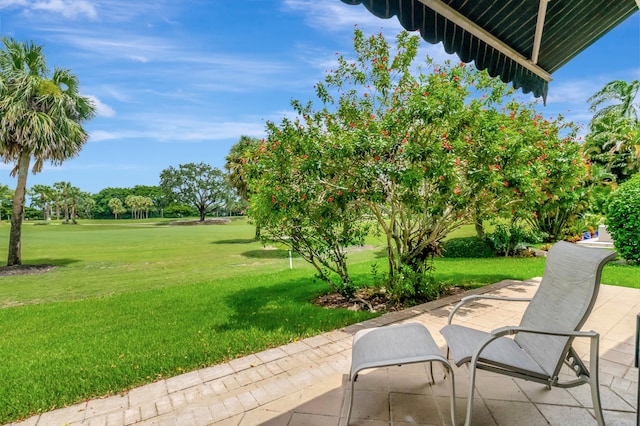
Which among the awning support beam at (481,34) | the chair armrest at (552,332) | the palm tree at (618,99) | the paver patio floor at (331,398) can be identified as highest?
the palm tree at (618,99)

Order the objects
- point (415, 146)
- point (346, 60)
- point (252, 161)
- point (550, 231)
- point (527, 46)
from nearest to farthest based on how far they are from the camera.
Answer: point (527, 46) → point (415, 146) → point (252, 161) → point (346, 60) → point (550, 231)

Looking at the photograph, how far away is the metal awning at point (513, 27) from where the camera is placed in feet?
9.06

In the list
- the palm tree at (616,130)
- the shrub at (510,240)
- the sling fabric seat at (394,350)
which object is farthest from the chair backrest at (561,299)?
the palm tree at (616,130)

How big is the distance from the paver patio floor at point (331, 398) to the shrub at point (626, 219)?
7296mm

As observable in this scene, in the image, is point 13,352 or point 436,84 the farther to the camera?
point 436,84

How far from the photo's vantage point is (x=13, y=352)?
4.51 metres

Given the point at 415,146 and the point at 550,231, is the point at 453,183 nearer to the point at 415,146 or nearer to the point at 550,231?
the point at 415,146

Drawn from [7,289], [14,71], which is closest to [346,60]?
[7,289]

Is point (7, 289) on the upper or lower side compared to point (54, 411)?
lower

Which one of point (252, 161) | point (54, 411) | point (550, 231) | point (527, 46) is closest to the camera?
point (54, 411)

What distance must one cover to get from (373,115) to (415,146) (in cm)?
201

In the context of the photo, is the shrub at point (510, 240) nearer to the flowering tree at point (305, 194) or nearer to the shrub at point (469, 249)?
the shrub at point (469, 249)

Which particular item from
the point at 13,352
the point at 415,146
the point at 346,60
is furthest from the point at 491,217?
the point at 13,352

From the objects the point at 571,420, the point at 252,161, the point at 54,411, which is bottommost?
the point at 54,411
